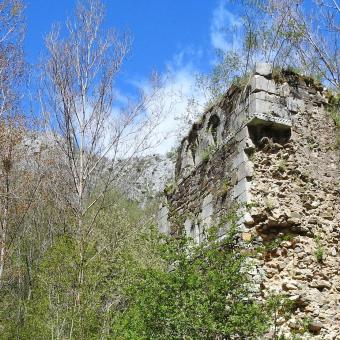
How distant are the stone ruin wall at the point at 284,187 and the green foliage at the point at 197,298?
1.61ft

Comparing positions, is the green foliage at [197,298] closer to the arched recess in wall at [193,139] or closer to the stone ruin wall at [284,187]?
the stone ruin wall at [284,187]

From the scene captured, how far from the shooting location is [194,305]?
A: 15.6 ft

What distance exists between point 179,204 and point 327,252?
3182 mm

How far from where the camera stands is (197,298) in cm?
476

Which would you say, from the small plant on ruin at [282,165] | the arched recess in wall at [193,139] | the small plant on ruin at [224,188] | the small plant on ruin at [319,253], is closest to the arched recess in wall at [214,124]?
the arched recess in wall at [193,139]

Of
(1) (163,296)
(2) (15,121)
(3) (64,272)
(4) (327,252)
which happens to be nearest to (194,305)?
(1) (163,296)

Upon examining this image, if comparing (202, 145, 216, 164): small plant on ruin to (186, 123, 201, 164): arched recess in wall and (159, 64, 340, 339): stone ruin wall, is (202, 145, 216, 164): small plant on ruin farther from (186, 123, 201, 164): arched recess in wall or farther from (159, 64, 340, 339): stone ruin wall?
(186, 123, 201, 164): arched recess in wall

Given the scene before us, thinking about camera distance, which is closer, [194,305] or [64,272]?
[194,305]

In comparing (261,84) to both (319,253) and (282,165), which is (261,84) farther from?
(319,253)

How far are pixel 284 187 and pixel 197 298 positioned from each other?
2.11m

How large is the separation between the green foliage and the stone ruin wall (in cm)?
49

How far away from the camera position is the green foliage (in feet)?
15.3

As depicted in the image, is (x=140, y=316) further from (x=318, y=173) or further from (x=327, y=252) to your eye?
(x=318, y=173)

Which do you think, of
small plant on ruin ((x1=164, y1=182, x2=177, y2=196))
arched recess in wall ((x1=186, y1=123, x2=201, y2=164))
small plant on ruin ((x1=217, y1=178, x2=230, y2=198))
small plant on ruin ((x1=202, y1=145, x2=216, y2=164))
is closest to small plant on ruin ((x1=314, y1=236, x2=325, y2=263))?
small plant on ruin ((x1=217, y1=178, x2=230, y2=198))
